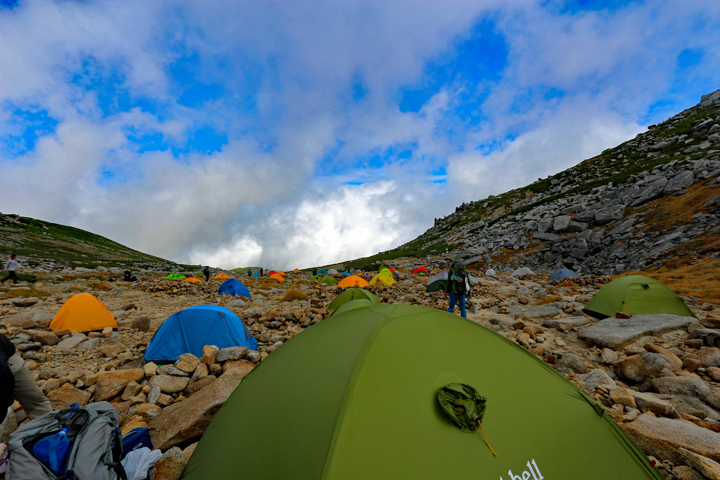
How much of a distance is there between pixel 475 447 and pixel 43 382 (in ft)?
31.1

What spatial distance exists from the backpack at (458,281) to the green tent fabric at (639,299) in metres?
4.85

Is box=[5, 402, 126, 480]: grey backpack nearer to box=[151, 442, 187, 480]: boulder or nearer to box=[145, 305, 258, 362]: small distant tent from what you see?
box=[151, 442, 187, 480]: boulder

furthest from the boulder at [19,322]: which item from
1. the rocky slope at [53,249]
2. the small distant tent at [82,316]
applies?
the rocky slope at [53,249]

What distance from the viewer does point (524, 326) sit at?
984cm

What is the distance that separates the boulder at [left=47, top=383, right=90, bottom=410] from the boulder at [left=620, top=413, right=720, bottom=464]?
32.0 ft

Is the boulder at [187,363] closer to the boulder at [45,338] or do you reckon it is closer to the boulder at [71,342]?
the boulder at [71,342]

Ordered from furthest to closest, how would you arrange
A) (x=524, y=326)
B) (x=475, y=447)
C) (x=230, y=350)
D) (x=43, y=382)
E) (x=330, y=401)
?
→ (x=524, y=326)
(x=230, y=350)
(x=43, y=382)
(x=330, y=401)
(x=475, y=447)

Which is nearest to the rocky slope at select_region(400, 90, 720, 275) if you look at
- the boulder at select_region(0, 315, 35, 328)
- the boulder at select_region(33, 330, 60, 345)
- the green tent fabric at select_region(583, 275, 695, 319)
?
the green tent fabric at select_region(583, 275, 695, 319)

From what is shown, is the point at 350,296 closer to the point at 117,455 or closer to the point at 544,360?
the point at 544,360

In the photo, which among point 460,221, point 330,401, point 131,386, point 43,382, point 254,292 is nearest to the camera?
point 330,401

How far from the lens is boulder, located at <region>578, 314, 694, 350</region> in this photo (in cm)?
775

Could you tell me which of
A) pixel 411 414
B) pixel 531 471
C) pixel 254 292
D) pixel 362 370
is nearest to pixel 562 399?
pixel 531 471

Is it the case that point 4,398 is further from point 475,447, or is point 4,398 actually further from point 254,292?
point 254,292

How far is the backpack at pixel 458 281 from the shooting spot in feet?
39.4
